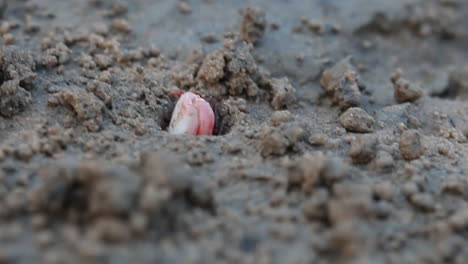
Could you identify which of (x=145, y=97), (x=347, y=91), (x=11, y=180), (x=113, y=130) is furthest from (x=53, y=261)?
(x=347, y=91)

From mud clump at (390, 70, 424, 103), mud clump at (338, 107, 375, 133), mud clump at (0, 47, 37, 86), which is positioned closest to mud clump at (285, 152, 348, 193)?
mud clump at (338, 107, 375, 133)

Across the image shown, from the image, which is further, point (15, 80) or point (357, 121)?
point (357, 121)

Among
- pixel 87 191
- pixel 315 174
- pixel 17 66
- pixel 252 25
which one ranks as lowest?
pixel 87 191

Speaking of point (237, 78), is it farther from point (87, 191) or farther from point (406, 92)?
point (87, 191)

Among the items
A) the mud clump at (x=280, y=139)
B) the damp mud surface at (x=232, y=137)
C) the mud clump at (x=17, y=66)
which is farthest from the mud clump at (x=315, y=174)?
the mud clump at (x=17, y=66)

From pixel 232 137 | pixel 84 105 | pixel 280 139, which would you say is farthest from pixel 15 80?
pixel 280 139

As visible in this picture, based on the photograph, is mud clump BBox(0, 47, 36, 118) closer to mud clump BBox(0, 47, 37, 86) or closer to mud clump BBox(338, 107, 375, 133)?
mud clump BBox(0, 47, 37, 86)

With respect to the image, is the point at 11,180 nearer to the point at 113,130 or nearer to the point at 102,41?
the point at 113,130
